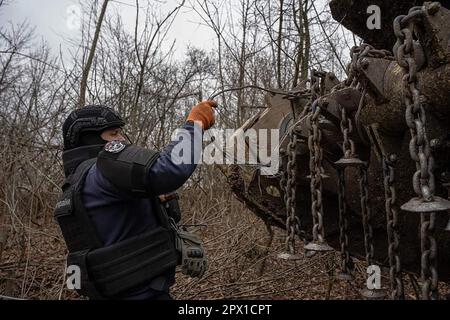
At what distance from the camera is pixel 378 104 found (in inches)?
84.4

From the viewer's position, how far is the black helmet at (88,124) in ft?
9.29

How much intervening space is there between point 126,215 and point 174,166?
505 mm

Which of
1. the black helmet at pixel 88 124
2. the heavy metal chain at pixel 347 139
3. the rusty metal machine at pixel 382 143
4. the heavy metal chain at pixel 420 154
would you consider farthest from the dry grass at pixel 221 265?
the heavy metal chain at pixel 420 154

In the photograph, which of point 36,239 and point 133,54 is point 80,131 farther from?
point 133,54

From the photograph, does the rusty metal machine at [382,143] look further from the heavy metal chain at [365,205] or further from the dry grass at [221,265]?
the dry grass at [221,265]

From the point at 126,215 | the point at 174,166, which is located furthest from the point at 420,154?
the point at 126,215

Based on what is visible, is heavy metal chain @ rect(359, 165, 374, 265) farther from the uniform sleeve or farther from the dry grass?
the dry grass

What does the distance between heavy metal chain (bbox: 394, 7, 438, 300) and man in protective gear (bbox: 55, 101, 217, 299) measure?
1.21 metres

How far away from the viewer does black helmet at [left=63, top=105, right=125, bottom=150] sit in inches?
111

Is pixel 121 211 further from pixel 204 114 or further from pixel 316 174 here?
pixel 316 174

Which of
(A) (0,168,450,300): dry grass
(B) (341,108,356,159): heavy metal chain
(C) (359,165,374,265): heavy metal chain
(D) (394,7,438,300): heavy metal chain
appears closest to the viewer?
(D) (394,7,438,300): heavy metal chain

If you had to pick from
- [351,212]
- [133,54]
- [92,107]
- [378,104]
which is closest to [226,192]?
[133,54]

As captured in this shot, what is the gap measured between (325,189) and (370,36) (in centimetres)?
119

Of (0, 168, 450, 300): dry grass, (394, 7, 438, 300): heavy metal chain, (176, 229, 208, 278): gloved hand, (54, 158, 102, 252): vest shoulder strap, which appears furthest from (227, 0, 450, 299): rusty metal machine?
(0, 168, 450, 300): dry grass
